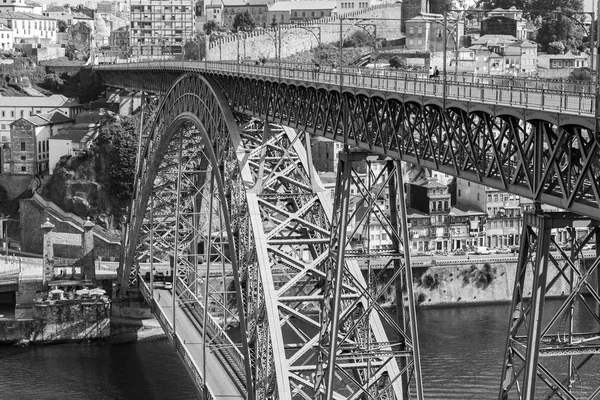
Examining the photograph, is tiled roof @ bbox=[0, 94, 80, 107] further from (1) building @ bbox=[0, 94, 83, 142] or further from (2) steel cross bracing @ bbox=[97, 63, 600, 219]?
(2) steel cross bracing @ bbox=[97, 63, 600, 219]

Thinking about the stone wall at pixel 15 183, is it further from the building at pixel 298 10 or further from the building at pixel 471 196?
the building at pixel 298 10

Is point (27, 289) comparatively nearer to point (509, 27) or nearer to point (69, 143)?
point (69, 143)

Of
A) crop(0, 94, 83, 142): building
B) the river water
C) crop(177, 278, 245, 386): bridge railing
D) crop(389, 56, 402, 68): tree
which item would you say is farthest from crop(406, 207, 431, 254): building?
crop(0, 94, 83, 142): building

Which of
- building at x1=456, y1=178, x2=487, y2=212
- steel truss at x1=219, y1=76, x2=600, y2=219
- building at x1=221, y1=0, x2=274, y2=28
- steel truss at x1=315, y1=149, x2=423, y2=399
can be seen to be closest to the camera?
steel truss at x1=219, y1=76, x2=600, y2=219

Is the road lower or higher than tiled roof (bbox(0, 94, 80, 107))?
lower

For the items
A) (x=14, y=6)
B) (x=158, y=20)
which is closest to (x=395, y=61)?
(x=158, y=20)
